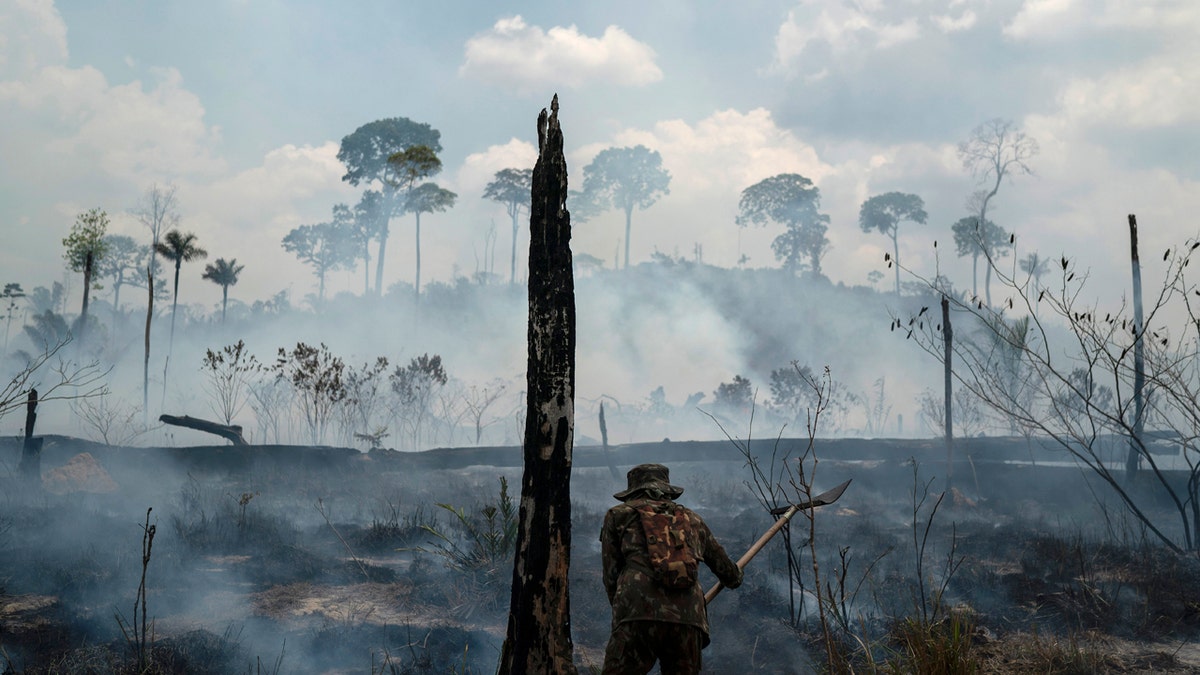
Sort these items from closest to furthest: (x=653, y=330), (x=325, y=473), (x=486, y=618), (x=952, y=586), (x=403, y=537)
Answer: (x=486, y=618) → (x=952, y=586) → (x=403, y=537) → (x=325, y=473) → (x=653, y=330)

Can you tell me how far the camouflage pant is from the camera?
162 inches

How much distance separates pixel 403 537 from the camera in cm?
1275

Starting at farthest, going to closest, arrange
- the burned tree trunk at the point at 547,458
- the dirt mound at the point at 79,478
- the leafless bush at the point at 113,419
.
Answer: the leafless bush at the point at 113,419, the dirt mound at the point at 79,478, the burned tree trunk at the point at 547,458

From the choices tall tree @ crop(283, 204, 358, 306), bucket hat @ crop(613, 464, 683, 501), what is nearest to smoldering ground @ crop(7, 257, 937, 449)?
tall tree @ crop(283, 204, 358, 306)

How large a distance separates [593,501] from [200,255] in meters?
23.1

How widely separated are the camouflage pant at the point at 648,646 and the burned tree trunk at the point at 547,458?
1.01ft

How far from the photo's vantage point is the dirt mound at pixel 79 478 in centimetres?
1560

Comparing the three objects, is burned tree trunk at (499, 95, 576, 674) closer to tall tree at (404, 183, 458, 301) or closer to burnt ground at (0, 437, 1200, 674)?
burnt ground at (0, 437, 1200, 674)

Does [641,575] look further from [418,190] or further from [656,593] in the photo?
[418,190]

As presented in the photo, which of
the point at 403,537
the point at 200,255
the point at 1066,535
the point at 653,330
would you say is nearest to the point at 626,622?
the point at 403,537

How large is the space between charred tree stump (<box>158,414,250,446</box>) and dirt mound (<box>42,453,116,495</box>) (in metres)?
1.66

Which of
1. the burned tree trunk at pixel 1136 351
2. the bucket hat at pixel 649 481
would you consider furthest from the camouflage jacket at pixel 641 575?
the burned tree trunk at pixel 1136 351

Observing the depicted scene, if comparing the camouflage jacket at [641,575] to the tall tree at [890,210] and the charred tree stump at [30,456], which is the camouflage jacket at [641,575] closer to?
the charred tree stump at [30,456]

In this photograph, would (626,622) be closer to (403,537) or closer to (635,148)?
(403,537)
